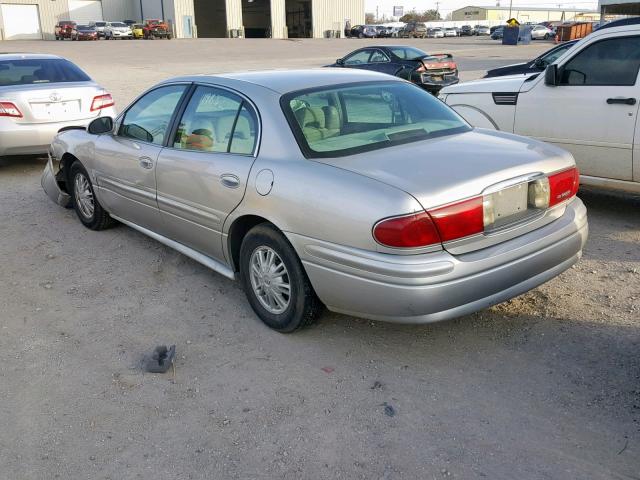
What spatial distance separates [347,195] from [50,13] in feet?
207

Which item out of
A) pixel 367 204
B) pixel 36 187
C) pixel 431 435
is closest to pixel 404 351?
pixel 431 435

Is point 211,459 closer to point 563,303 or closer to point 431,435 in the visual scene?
point 431,435

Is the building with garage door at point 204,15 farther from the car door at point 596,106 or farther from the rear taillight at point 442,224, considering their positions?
the rear taillight at point 442,224

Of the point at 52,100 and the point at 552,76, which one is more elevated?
the point at 552,76

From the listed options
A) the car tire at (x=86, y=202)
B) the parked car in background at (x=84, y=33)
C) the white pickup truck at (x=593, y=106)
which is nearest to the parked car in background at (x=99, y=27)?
the parked car in background at (x=84, y=33)

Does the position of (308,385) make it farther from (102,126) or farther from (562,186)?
(102,126)

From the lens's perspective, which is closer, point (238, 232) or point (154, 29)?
point (238, 232)

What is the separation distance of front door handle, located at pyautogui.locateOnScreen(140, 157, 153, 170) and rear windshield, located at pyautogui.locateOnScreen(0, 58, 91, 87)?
464 cm

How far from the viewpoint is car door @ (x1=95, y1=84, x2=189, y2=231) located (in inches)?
183

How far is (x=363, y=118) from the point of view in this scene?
404cm

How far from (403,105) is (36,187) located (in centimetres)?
545

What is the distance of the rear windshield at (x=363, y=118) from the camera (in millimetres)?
3691

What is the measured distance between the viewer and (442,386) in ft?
10.6

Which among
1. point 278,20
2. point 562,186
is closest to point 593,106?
point 562,186
